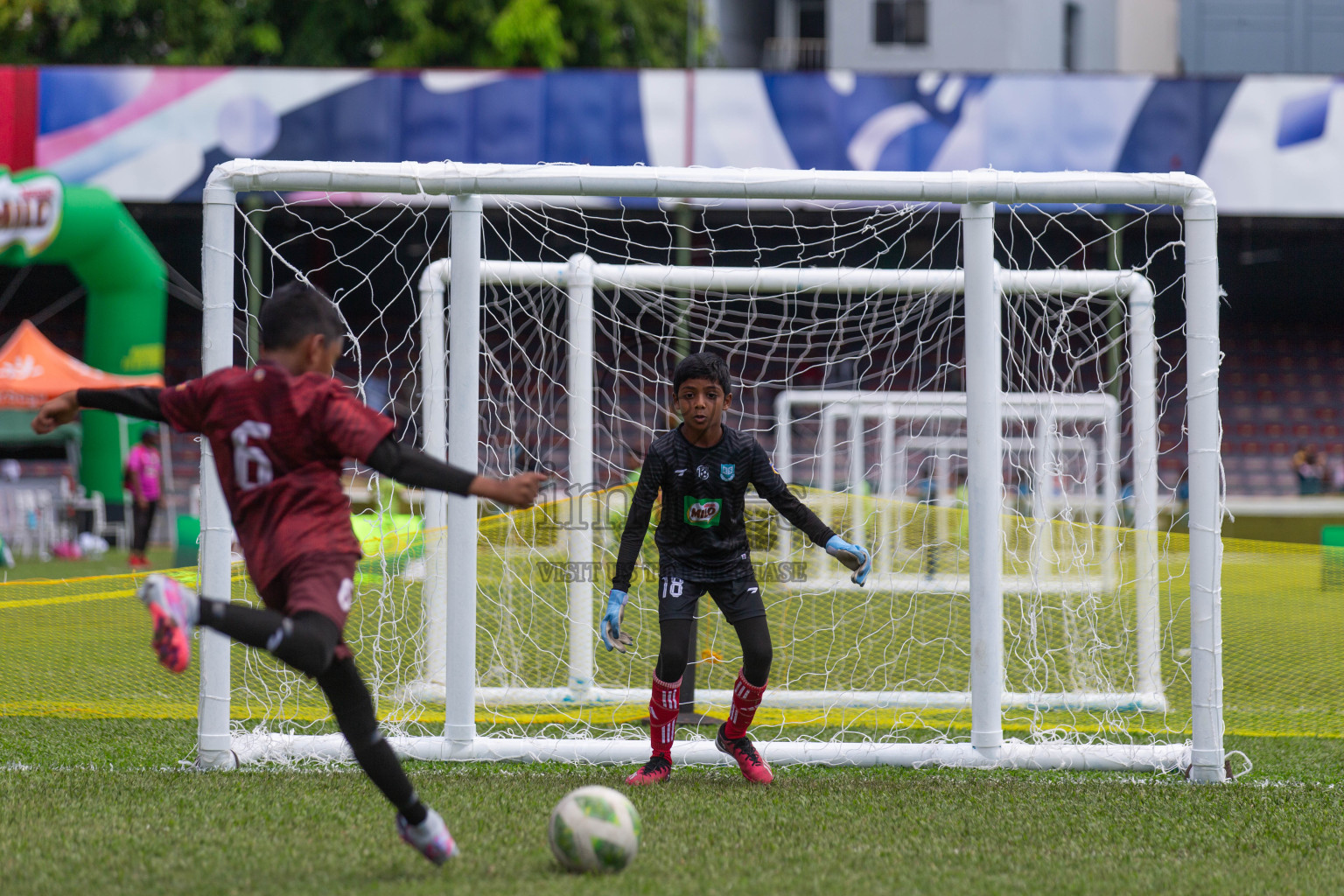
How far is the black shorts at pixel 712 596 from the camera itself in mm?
4984

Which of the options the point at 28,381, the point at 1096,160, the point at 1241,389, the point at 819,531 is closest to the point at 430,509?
the point at 819,531

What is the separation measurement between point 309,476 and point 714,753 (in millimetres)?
2531

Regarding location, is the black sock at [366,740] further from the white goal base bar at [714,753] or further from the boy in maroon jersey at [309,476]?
the white goal base bar at [714,753]

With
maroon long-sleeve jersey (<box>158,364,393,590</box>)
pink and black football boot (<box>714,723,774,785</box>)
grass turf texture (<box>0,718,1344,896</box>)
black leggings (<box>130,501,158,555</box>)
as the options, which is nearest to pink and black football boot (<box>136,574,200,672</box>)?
maroon long-sleeve jersey (<box>158,364,393,590</box>)

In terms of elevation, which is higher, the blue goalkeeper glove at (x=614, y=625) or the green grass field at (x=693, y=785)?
the blue goalkeeper glove at (x=614, y=625)

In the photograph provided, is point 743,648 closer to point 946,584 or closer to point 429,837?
point 429,837

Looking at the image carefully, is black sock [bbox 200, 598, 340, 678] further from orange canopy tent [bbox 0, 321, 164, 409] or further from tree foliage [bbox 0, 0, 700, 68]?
tree foliage [bbox 0, 0, 700, 68]

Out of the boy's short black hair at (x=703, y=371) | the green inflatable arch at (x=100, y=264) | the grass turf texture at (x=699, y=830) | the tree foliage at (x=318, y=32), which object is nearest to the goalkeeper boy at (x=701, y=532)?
the boy's short black hair at (x=703, y=371)

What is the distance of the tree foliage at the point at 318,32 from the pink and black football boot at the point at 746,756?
2067 centimetres

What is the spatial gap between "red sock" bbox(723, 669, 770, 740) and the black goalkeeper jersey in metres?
0.44

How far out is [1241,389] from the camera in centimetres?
2412

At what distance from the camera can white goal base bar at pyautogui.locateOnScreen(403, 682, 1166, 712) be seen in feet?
21.8

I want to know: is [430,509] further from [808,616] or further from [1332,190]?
[1332,190]

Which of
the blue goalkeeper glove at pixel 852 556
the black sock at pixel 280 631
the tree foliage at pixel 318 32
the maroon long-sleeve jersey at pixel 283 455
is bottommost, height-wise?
the black sock at pixel 280 631
